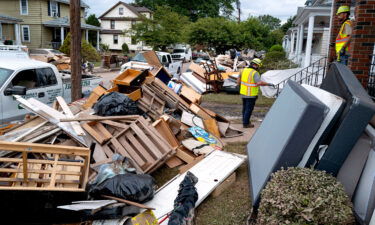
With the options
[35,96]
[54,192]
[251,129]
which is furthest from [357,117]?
[35,96]

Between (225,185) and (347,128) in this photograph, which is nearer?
(347,128)

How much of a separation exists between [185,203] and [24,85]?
16.5 ft

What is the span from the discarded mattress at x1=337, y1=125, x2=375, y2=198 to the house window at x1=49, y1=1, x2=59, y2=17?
117ft

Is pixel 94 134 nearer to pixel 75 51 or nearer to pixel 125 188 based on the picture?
pixel 125 188

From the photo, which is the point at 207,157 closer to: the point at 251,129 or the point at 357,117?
the point at 357,117

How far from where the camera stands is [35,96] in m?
7.25

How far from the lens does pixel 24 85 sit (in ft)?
23.8

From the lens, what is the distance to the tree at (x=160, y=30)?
3216 centimetres

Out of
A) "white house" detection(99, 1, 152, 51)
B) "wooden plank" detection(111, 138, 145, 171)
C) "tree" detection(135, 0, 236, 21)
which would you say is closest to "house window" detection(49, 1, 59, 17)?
"white house" detection(99, 1, 152, 51)

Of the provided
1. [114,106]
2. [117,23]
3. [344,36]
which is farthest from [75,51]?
[117,23]

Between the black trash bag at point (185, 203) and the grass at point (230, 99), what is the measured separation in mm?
8167

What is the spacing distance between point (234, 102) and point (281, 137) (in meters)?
8.61

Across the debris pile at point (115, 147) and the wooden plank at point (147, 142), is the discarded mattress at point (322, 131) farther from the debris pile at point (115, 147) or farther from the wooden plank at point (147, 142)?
the wooden plank at point (147, 142)

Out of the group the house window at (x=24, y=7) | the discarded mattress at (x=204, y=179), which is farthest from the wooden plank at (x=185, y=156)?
the house window at (x=24, y=7)
